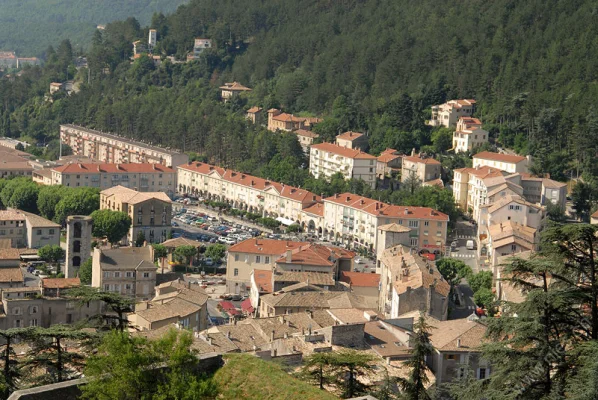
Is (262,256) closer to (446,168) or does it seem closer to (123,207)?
(123,207)

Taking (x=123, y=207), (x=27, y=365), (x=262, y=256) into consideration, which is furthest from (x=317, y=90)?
(x=27, y=365)

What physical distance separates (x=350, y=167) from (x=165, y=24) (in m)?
47.6

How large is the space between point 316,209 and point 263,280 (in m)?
17.7

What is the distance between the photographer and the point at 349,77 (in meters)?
81.8

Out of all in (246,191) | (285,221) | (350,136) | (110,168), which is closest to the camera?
(285,221)

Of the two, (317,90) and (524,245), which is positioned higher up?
(317,90)

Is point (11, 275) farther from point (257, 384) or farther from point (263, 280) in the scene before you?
point (257, 384)

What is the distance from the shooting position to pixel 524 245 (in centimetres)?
4528

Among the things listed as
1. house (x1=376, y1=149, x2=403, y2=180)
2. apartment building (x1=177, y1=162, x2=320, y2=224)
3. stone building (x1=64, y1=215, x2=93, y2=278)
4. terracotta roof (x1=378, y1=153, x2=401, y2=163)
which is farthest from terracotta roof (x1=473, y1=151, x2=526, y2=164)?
stone building (x1=64, y1=215, x2=93, y2=278)

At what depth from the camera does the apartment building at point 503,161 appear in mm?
58469

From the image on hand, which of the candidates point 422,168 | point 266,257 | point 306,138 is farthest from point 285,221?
point 306,138

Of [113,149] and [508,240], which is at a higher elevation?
[113,149]

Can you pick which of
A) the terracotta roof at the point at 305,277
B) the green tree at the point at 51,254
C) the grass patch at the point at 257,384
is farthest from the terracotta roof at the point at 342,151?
the grass patch at the point at 257,384

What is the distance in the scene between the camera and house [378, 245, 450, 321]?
36.0 meters
